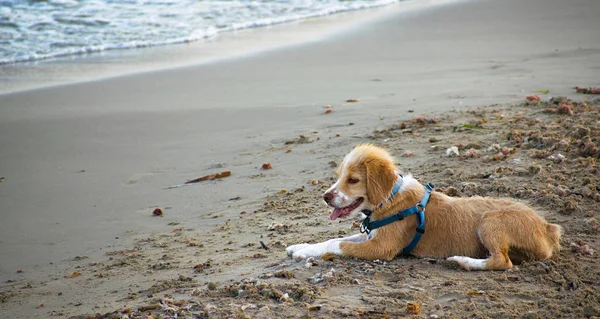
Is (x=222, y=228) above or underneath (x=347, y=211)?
underneath

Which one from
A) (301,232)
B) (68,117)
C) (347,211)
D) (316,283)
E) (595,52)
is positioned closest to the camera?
(316,283)

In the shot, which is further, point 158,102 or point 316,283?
→ point 158,102

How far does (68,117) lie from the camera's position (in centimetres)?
1039

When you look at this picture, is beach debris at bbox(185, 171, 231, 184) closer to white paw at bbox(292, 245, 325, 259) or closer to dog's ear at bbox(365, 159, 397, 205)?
white paw at bbox(292, 245, 325, 259)

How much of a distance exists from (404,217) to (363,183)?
407 millimetres

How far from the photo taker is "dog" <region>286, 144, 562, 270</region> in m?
5.05

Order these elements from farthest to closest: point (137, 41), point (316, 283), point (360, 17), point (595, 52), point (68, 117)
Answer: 1. point (360, 17)
2. point (137, 41)
3. point (595, 52)
4. point (68, 117)
5. point (316, 283)

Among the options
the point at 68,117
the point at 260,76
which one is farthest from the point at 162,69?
the point at 68,117

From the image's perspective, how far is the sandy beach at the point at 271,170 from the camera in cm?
462

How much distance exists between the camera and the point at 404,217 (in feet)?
17.0

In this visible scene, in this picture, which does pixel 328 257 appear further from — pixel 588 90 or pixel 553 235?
pixel 588 90

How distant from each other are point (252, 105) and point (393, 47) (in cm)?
474

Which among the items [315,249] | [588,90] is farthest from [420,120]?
[315,249]

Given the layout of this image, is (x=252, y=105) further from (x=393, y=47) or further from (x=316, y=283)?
(x=316, y=283)
